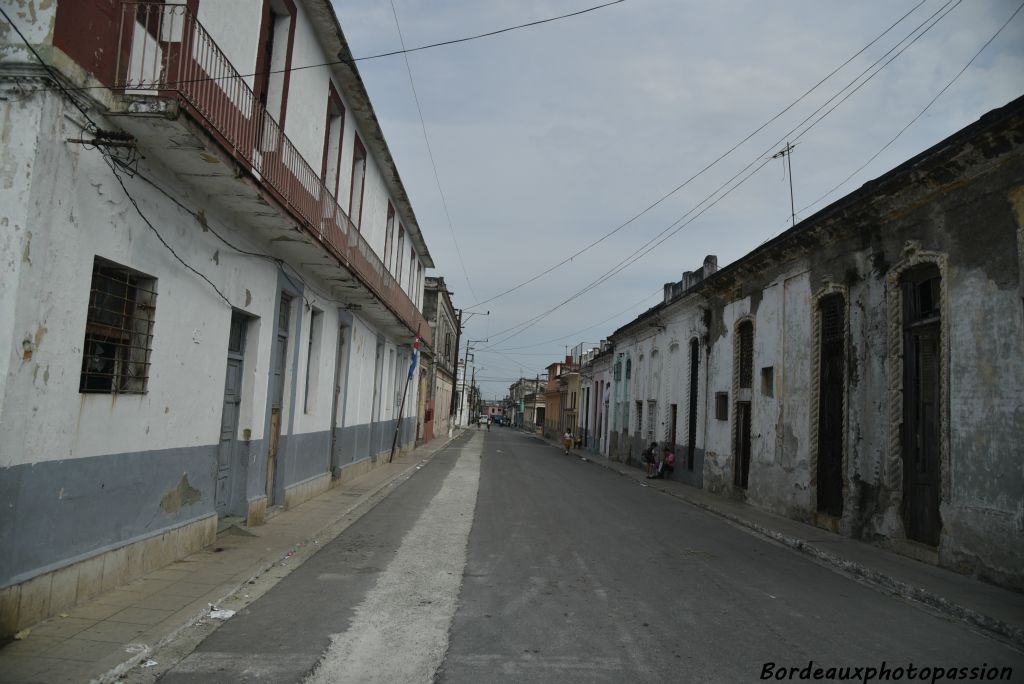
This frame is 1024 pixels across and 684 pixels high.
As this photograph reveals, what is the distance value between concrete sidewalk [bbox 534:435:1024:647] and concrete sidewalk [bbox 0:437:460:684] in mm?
6932

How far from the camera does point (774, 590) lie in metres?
7.31

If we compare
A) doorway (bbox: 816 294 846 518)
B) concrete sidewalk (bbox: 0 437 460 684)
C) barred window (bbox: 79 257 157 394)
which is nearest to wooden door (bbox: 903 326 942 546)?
doorway (bbox: 816 294 846 518)

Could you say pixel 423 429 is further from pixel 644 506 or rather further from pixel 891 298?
pixel 891 298

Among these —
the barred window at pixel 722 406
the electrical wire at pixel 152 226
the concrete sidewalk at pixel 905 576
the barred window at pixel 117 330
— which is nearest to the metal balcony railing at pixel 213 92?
the electrical wire at pixel 152 226

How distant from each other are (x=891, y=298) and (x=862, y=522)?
12.0 feet

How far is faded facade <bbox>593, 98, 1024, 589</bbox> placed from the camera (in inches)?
320

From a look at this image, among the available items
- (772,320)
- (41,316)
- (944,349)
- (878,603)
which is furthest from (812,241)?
(41,316)

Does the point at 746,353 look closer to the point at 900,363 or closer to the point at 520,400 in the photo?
the point at 900,363

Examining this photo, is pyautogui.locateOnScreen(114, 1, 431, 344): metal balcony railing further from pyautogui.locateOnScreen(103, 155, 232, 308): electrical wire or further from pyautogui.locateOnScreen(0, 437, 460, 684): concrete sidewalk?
pyautogui.locateOnScreen(0, 437, 460, 684): concrete sidewalk

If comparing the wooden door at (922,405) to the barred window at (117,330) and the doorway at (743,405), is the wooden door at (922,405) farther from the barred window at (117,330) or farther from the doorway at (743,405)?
the barred window at (117,330)

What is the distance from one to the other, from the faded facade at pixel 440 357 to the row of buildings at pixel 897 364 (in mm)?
20861

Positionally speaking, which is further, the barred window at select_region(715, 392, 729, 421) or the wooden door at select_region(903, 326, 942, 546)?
the barred window at select_region(715, 392, 729, 421)

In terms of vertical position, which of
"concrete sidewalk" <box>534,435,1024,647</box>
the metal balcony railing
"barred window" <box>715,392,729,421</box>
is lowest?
"concrete sidewalk" <box>534,435,1024,647</box>

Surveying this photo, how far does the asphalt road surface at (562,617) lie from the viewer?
4.59m
